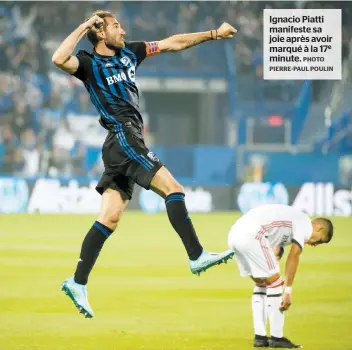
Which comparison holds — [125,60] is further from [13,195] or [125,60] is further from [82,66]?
[13,195]

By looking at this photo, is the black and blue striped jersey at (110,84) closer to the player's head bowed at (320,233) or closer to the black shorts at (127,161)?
the black shorts at (127,161)

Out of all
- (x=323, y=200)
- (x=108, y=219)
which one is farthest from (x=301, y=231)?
(x=323, y=200)

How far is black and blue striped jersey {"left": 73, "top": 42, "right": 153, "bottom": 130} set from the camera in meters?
6.14

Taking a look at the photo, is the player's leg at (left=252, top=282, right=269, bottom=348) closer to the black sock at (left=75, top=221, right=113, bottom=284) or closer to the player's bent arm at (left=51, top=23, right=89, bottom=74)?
the black sock at (left=75, top=221, right=113, bottom=284)

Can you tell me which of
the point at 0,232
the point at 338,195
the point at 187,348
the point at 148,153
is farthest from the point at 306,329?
the point at 338,195

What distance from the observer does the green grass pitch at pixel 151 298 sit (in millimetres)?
6094

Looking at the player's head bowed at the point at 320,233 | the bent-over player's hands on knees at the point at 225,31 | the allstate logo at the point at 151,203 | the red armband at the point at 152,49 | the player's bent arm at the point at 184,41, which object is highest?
the bent-over player's hands on knees at the point at 225,31

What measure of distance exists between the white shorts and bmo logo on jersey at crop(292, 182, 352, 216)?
11.2 metres

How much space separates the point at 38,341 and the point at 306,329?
1778 mm

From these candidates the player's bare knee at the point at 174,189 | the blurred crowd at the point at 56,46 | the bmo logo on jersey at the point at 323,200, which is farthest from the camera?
the blurred crowd at the point at 56,46

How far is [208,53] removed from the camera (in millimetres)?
21516

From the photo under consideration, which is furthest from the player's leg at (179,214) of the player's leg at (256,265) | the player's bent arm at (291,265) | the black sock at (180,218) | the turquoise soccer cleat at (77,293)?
the turquoise soccer cleat at (77,293)

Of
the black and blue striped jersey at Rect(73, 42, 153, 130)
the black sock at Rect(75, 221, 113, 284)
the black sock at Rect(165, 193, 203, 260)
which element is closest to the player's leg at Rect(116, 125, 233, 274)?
the black sock at Rect(165, 193, 203, 260)

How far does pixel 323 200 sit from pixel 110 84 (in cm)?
1134
